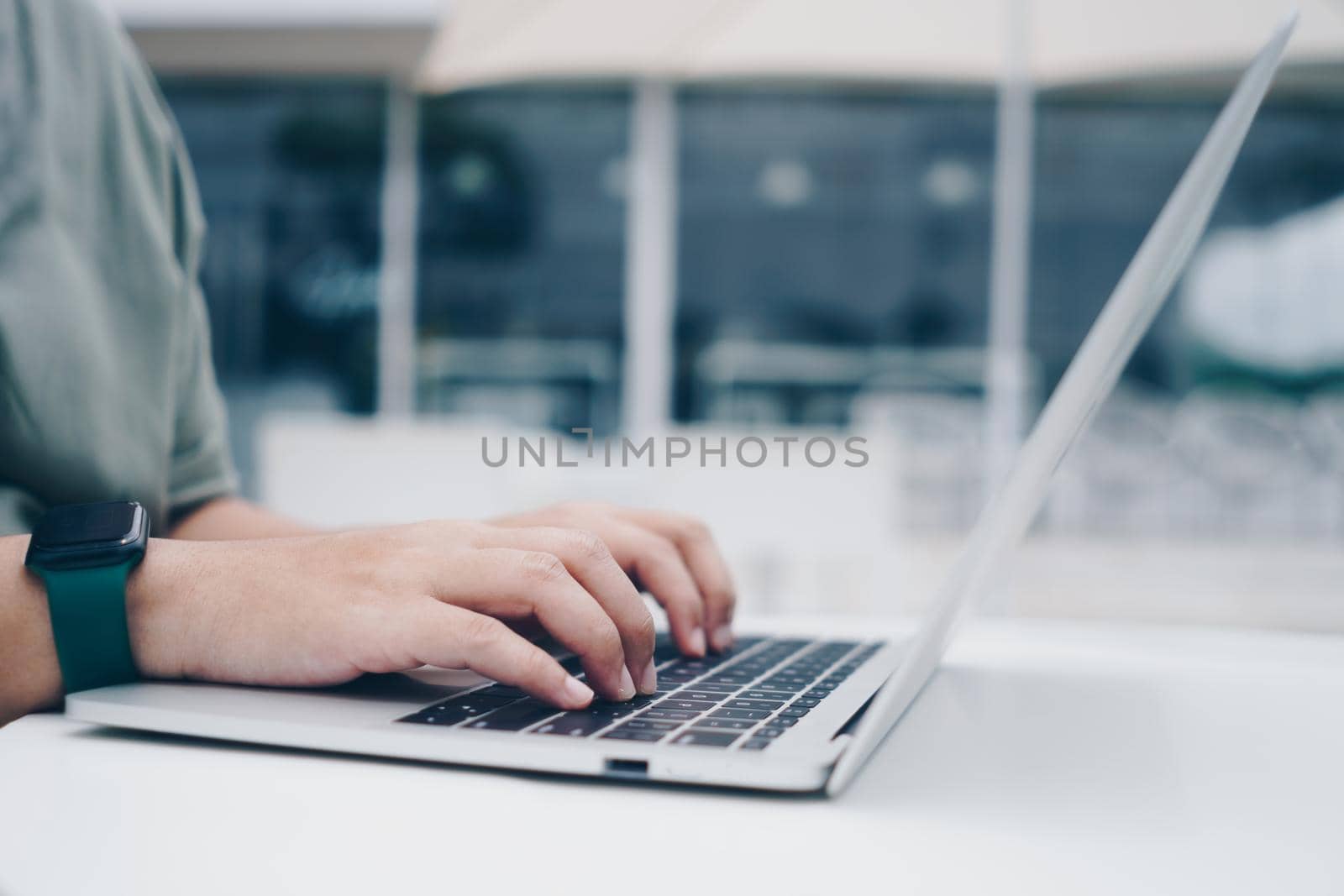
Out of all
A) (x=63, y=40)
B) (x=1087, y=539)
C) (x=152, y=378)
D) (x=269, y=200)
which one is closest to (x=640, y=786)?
(x=152, y=378)

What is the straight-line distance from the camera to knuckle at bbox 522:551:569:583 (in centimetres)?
41

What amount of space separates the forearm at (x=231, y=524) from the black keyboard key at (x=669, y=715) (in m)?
0.37

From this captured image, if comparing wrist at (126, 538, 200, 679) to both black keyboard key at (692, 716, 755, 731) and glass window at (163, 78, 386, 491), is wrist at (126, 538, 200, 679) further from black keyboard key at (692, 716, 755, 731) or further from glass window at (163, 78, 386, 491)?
glass window at (163, 78, 386, 491)

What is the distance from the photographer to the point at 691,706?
42 cm

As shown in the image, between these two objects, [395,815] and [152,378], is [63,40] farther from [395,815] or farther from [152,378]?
[395,815]

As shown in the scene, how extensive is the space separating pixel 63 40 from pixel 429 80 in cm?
449

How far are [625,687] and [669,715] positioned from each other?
3 centimetres

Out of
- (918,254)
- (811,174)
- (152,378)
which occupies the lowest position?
(152,378)

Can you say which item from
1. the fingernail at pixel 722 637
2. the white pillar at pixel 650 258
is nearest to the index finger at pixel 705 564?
the fingernail at pixel 722 637

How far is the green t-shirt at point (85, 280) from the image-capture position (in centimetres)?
57

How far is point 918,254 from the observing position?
5.80 m

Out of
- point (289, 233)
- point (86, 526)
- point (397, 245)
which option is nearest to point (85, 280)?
point (86, 526)

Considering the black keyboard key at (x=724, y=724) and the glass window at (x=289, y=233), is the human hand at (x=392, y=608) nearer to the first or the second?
the black keyboard key at (x=724, y=724)

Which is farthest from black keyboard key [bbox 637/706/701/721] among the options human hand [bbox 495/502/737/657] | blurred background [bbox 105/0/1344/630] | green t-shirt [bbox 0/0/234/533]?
blurred background [bbox 105/0/1344/630]
